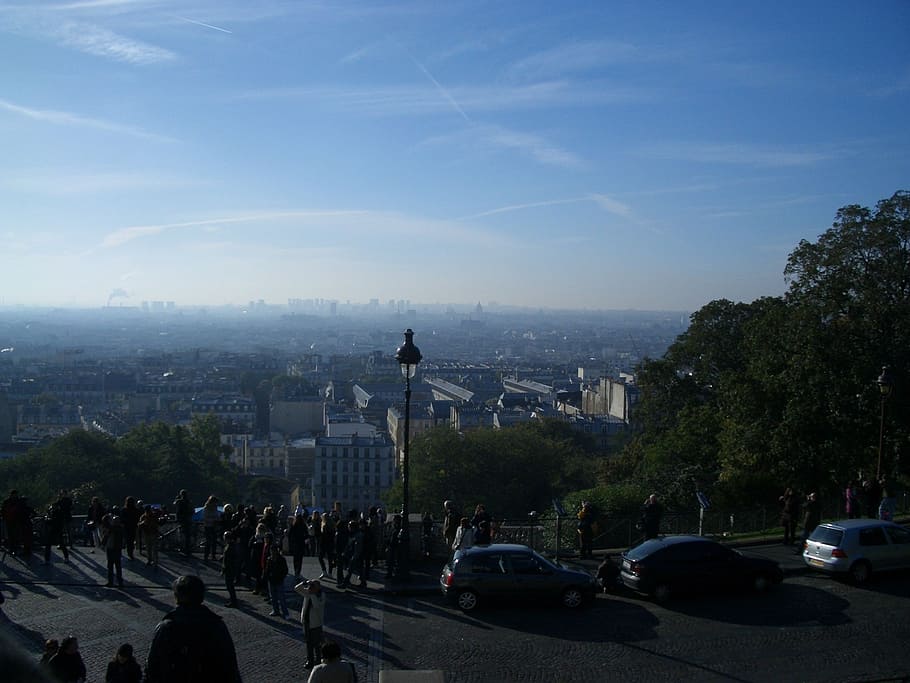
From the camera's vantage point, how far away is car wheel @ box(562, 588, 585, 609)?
46.2 ft

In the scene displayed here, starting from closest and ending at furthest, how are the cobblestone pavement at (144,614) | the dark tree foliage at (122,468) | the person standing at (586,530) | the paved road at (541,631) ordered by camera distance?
the paved road at (541,631) → the cobblestone pavement at (144,614) → the person standing at (586,530) → the dark tree foliage at (122,468)

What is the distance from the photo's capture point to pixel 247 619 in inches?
526

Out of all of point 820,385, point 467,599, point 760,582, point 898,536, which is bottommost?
point 467,599

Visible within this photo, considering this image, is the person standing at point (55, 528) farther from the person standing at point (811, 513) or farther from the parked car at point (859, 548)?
the person standing at point (811, 513)

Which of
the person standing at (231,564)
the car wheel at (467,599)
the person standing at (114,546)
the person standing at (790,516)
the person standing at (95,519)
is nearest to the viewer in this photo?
the person standing at (231,564)

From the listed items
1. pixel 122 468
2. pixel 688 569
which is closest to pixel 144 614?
pixel 688 569

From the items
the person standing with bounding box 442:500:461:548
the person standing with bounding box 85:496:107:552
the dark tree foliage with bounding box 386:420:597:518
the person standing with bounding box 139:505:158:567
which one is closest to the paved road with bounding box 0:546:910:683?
the person standing with bounding box 139:505:158:567

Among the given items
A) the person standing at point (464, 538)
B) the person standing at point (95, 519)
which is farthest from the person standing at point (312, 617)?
the person standing at point (95, 519)

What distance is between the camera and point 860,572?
1512cm

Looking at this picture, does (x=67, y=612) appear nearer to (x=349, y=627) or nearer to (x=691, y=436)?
(x=349, y=627)

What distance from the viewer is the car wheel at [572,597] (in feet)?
46.2

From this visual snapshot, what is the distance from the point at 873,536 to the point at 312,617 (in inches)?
409

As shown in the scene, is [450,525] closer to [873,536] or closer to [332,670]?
[873,536]

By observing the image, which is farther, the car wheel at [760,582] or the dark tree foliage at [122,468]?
the dark tree foliage at [122,468]
